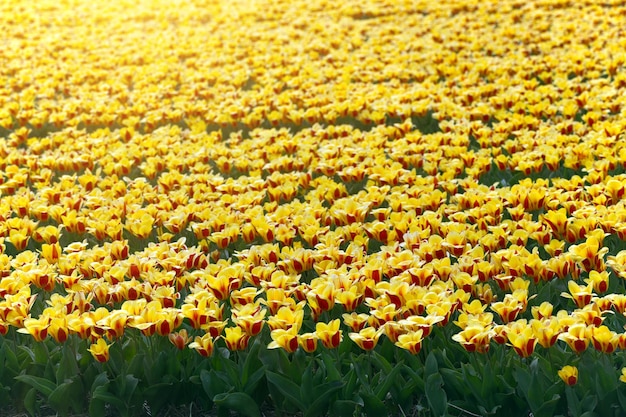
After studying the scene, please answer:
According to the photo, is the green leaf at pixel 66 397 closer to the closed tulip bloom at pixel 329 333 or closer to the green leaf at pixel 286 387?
the green leaf at pixel 286 387

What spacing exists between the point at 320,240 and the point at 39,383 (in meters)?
1.81

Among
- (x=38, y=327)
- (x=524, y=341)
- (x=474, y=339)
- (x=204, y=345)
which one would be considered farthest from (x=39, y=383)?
(x=524, y=341)

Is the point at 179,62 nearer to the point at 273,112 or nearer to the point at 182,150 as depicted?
the point at 273,112

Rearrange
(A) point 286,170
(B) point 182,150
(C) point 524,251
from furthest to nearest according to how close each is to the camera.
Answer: (B) point 182,150
(A) point 286,170
(C) point 524,251

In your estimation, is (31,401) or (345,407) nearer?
(345,407)

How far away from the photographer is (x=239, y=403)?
11.1 ft

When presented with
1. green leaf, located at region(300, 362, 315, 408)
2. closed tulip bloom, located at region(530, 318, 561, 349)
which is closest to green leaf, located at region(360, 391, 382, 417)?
green leaf, located at region(300, 362, 315, 408)

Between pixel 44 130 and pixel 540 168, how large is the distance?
5305 mm

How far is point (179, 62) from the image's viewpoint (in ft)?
37.9

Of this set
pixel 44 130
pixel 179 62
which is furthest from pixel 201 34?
pixel 44 130

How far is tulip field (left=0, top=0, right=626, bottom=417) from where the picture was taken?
343 cm

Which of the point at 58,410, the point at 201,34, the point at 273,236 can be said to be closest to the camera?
the point at 58,410

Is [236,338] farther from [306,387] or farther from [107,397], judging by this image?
[107,397]

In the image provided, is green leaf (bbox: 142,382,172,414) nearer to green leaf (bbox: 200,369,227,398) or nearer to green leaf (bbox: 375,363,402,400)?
green leaf (bbox: 200,369,227,398)
